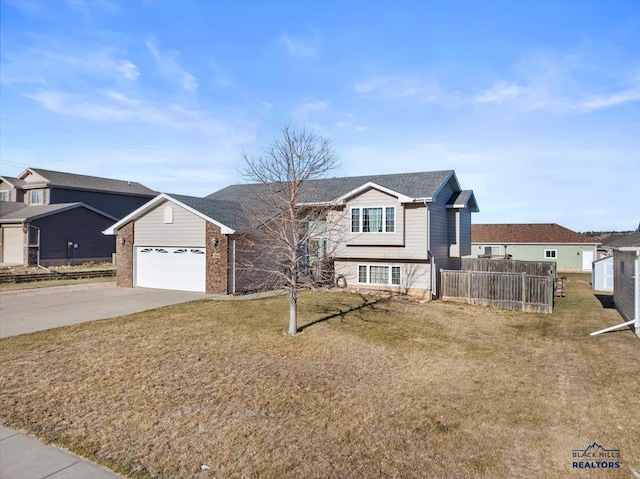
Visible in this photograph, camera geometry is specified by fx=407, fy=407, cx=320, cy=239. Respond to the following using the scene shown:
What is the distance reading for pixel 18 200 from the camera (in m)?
40.2

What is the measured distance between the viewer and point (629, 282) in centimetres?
1402

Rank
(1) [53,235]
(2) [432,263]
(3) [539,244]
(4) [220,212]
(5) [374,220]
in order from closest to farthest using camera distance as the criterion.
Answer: (2) [432,263] → (5) [374,220] → (4) [220,212] → (1) [53,235] → (3) [539,244]

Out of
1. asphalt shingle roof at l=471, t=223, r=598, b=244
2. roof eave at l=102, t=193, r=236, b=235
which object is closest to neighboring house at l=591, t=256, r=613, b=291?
asphalt shingle roof at l=471, t=223, r=598, b=244

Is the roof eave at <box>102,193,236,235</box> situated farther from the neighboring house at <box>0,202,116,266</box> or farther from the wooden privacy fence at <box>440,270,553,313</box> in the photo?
the neighboring house at <box>0,202,116,266</box>

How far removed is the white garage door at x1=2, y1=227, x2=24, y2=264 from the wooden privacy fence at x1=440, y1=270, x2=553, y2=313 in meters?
32.8

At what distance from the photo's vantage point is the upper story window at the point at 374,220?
65.6ft

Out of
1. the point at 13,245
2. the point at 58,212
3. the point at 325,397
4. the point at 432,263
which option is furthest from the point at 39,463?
the point at 13,245

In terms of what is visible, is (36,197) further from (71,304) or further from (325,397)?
(325,397)

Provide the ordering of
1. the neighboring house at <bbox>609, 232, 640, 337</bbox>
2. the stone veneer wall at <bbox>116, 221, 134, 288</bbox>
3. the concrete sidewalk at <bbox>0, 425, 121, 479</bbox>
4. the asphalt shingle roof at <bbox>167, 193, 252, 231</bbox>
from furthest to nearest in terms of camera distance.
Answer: the stone veneer wall at <bbox>116, 221, 134, 288</bbox>
the asphalt shingle roof at <bbox>167, 193, 252, 231</bbox>
the neighboring house at <bbox>609, 232, 640, 337</bbox>
the concrete sidewalk at <bbox>0, 425, 121, 479</bbox>

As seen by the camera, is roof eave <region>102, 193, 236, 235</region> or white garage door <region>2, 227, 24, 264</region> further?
white garage door <region>2, 227, 24, 264</region>

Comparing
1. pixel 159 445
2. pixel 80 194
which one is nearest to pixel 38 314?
pixel 159 445

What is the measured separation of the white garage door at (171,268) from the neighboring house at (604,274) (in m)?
23.0

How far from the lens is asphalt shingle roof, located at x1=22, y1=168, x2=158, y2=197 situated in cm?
3803

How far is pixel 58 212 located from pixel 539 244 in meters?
42.5
